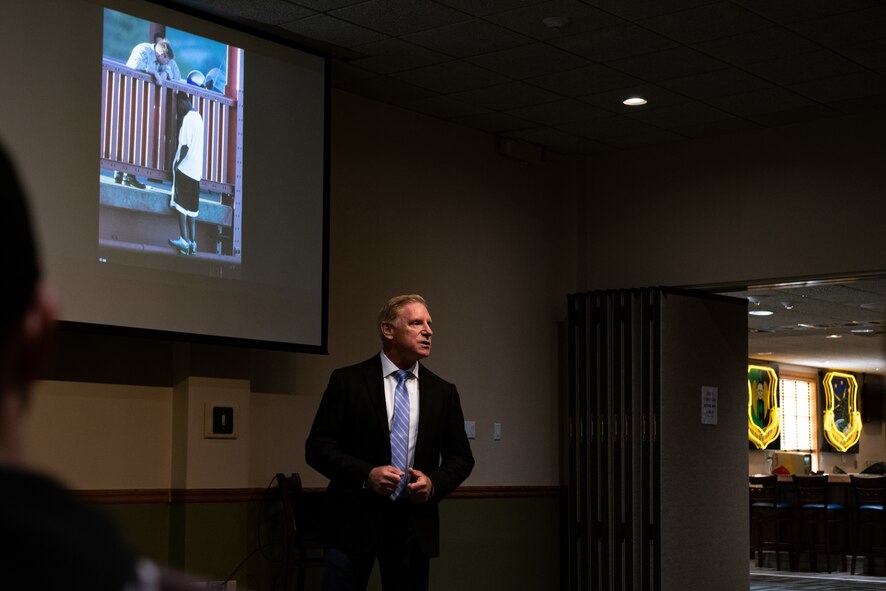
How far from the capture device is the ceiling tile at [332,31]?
539 cm

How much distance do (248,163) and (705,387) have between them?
342cm

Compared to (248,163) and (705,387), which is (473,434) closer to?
(705,387)

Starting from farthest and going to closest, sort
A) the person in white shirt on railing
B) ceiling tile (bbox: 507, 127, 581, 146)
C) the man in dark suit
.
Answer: ceiling tile (bbox: 507, 127, 581, 146), the person in white shirt on railing, the man in dark suit

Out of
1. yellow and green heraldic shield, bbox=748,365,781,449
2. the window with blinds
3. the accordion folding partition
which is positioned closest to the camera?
the accordion folding partition

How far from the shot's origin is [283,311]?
218 inches

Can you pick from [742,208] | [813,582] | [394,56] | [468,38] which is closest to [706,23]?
[468,38]

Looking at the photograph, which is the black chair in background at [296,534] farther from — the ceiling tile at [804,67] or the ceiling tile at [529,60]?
the ceiling tile at [804,67]

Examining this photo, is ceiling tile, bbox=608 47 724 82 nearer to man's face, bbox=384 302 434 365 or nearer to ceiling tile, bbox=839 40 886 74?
ceiling tile, bbox=839 40 886 74

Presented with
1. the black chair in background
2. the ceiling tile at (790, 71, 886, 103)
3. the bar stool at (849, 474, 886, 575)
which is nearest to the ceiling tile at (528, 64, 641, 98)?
the ceiling tile at (790, 71, 886, 103)

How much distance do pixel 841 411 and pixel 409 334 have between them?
1761 cm

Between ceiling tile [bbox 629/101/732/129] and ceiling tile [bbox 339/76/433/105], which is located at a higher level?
ceiling tile [bbox 339/76/433/105]

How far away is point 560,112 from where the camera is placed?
6812 millimetres

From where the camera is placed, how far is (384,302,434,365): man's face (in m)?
4.03

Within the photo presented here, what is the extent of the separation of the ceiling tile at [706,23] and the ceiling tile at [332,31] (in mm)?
1258
